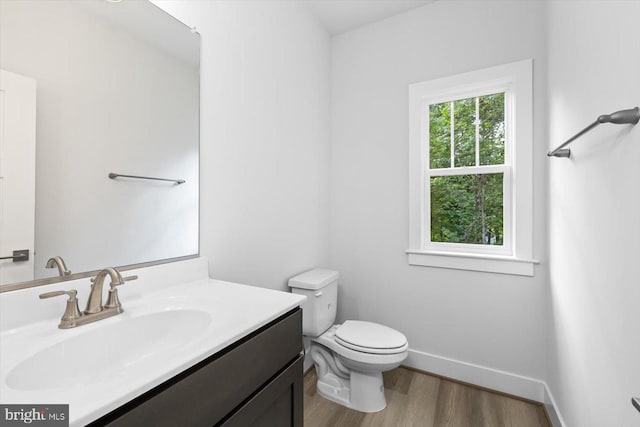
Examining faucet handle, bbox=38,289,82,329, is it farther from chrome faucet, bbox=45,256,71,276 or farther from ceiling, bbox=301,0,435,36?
ceiling, bbox=301,0,435,36

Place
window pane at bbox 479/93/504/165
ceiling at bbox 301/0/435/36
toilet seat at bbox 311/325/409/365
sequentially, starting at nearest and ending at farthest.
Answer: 1. toilet seat at bbox 311/325/409/365
2. window pane at bbox 479/93/504/165
3. ceiling at bbox 301/0/435/36

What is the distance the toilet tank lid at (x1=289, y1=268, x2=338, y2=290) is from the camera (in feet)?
5.75

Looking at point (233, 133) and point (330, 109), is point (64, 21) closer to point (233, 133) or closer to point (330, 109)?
point (233, 133)

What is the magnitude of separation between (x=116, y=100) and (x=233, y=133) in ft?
1.72

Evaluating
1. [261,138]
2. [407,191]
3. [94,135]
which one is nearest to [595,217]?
[407,191]

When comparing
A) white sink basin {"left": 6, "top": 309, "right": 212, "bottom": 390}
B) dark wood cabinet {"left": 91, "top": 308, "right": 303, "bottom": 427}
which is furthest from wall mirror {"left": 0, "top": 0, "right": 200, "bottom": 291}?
dark wood cabinet {"left": 91, "top": 308, "right": 303, "bottom": 427}

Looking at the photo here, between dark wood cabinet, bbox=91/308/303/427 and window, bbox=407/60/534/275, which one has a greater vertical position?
window, bbox=407/60/534/275

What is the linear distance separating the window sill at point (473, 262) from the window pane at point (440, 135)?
645mm

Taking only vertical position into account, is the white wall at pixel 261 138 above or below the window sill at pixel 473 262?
above

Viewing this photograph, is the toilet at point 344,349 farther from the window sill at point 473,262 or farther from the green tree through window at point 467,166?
the green tree through window at point 467,166

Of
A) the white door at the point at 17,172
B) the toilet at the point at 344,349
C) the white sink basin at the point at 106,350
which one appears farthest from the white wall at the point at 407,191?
the white door at the point at 17,172

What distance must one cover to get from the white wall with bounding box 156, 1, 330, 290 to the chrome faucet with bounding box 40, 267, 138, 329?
1.42 ft

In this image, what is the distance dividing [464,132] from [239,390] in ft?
6.70

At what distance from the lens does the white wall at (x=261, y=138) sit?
132 cm
